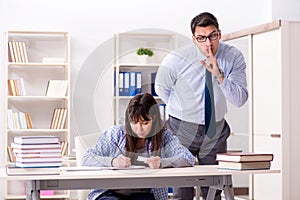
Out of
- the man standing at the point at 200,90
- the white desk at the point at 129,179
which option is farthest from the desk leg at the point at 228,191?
the man standing at the point at 200,90

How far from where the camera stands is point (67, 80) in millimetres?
6273

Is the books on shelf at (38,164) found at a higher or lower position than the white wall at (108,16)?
lower

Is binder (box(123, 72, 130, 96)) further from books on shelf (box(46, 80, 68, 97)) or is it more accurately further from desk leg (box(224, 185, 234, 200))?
desk leg (box(224, 185, 234, 200))

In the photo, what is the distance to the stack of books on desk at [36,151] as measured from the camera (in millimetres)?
2928

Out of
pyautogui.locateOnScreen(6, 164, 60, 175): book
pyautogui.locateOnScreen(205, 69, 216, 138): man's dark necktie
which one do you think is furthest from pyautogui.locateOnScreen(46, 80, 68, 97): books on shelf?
pyautogui.locateOnScreen(6, 164, 60, 175): book

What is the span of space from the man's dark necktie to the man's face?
17 centimetres

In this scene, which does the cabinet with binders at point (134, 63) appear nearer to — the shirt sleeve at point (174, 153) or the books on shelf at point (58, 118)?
the books on shelf at point (58, 118)

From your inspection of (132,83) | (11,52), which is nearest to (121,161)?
(132,83)

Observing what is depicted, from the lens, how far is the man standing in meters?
3.63

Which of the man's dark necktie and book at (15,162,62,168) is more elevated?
the man's dark necktie

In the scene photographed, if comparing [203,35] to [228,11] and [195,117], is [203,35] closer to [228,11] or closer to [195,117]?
[195,117]

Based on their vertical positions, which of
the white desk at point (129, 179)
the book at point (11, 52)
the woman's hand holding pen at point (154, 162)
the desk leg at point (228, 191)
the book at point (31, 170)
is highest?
the book at point (11, 52)

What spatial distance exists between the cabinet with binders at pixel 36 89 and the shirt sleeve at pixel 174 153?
2.95 m

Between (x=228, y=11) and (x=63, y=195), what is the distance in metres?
2.53
